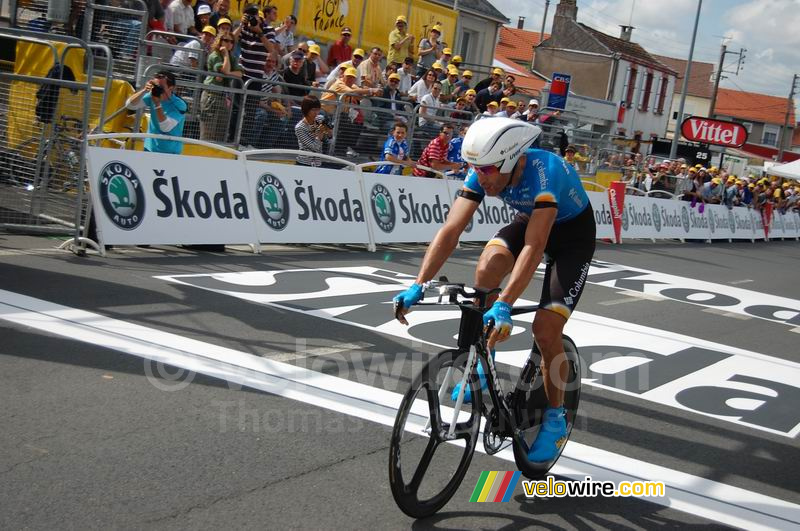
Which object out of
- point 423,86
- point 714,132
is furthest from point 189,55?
point 714,132

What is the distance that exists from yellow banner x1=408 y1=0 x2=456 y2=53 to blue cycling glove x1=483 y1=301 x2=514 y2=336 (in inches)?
788

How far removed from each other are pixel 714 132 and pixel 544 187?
1499 inches

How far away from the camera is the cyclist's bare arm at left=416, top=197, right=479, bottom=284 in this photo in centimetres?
461

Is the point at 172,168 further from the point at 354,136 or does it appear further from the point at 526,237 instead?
the point at 526,237

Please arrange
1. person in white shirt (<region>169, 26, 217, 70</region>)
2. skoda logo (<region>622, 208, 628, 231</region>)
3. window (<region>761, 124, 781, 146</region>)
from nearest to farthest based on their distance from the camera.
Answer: person in white shirt (<region>169, 26, 217, 70</region>)
skoda logo (<region>622, 208, 628, 231</region>)
window (<region>761, 124, 781, 146</region>)

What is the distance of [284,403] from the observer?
226 inches

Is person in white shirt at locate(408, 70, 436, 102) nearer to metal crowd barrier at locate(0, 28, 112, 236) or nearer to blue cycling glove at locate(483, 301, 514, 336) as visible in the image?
metal crowd barrier at locate(0, 28, 112, 236)

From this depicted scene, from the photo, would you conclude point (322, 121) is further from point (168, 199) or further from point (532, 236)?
point (532, 236)

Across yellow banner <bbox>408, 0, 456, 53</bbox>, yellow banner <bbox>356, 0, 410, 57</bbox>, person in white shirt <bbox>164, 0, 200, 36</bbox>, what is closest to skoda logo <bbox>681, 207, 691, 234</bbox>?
yellow banner <bbox>408, 0, 456, 53</bbox>

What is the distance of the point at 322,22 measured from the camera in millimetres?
20156

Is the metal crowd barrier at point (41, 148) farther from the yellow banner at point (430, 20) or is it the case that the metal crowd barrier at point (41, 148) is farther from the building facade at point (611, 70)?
the building facade at point (611, 70)

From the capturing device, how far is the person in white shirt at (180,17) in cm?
1475

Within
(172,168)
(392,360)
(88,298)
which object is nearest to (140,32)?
(172,168)

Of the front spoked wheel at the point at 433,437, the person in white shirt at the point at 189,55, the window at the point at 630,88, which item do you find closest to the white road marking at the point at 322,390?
the front spoked wheel at the point at 433,437
